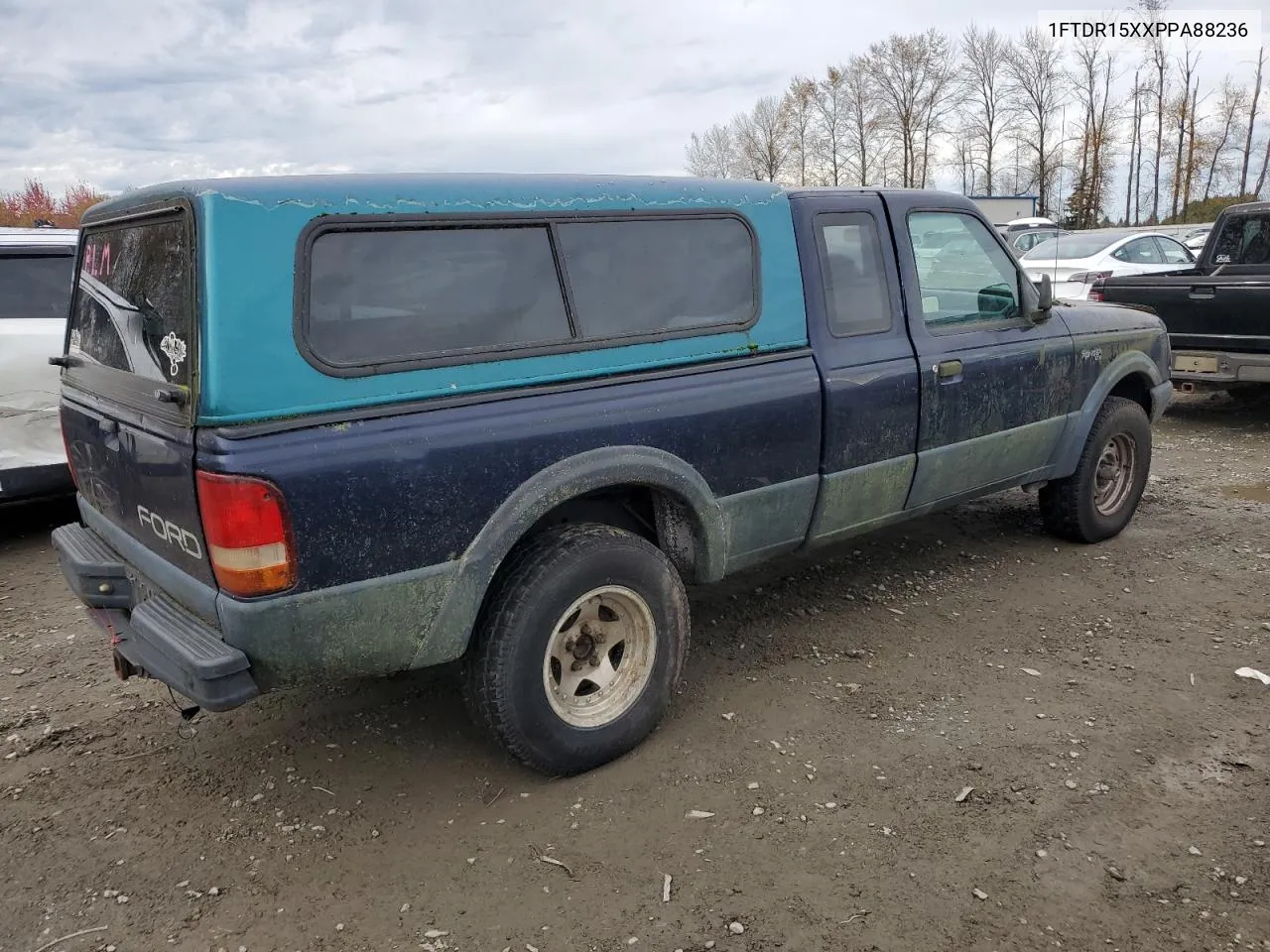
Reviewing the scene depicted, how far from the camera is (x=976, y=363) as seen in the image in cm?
427

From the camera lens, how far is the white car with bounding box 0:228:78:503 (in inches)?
210

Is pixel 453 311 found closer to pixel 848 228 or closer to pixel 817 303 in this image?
pixel 817 303

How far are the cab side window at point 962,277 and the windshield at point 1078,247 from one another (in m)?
8.95

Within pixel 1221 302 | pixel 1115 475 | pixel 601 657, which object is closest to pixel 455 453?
pixel 601 657

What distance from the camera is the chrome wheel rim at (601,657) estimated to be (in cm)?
317

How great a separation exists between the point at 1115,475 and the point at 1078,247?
9.08 meters

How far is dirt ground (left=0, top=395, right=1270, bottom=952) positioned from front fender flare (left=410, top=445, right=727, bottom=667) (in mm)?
643

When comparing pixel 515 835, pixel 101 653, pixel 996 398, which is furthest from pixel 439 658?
pixel 996 398

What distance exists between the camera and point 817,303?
3.74 meters

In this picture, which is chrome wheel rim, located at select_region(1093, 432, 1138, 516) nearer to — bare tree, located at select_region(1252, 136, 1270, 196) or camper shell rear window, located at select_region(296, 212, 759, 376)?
camper shell rear window, located at select_region(296, 212, 759, 376)

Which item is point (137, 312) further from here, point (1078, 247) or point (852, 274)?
point (1078, 247)

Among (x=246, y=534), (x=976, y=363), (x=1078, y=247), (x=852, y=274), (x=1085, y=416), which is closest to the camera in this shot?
(x=246, y=534)

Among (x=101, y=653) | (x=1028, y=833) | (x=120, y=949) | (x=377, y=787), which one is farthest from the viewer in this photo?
(x=101, y=653)

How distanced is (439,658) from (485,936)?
2.53ft
